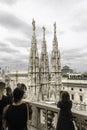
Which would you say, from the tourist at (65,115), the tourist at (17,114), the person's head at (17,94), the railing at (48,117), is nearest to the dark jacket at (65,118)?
the tourist at (65,115)

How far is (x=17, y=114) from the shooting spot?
413 cm

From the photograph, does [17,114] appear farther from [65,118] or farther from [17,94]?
[65,118]

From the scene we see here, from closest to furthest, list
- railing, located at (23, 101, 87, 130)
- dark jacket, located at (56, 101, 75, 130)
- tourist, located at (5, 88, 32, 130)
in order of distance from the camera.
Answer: tourist, located at (5, 88, 32, 130), dark jacket, located at (56, 101, 75, 130), railing, located at (23, 101, 87, 130)

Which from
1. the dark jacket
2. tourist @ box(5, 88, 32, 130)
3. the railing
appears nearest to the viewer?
tourist @ box(5, 88, 32, 130)

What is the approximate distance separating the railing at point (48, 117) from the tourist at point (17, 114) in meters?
1.42

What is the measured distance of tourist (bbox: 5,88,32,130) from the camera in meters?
4.14

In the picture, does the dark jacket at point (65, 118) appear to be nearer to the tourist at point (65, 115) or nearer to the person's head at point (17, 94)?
the tourist at point (65, 115)

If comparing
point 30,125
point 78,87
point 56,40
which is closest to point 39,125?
point 30,125

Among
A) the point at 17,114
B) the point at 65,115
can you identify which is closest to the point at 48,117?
the point at 65,115

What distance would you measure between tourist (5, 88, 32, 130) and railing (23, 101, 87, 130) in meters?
1.42

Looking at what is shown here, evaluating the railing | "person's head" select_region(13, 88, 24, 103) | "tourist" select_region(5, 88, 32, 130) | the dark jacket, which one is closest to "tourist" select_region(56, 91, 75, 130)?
the dark jacket

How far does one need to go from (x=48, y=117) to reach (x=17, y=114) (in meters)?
2.45

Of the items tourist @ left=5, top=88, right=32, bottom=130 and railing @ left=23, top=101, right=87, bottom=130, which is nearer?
tourist @ left=5, top=88, right=32, bottom=130

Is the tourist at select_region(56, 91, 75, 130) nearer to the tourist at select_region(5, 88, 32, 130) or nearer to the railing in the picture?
the railing
